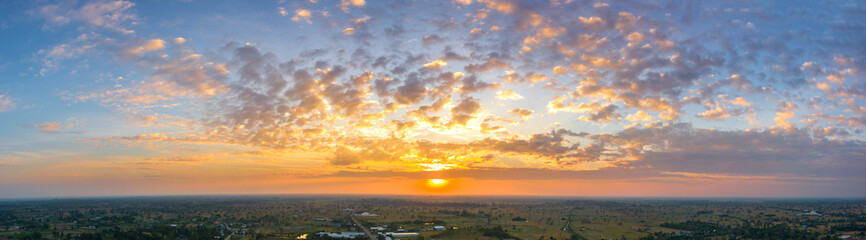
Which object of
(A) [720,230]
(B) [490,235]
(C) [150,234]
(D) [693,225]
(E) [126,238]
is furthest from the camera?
(D) [693,225]

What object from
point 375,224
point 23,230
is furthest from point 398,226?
point 23,230

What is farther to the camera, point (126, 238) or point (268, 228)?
point (268, 228)

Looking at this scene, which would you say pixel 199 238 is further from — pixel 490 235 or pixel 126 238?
pixel 490 235

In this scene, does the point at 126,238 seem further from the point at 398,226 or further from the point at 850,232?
the point at 850,232

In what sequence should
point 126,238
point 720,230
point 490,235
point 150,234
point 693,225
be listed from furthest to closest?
point 693,225 → point 720,230 → point 490,235 → point 150,234 → point 126,238

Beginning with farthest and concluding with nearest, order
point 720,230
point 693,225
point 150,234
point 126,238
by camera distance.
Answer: point 693,225 → point 720,230 → point 150,234 → point 126,238

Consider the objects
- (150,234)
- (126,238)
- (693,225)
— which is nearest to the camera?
(126,238)

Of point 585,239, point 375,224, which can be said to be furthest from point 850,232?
point 375,224

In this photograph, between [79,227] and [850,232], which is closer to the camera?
[850,232]

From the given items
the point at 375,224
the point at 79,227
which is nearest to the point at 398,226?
the point at 375,224
